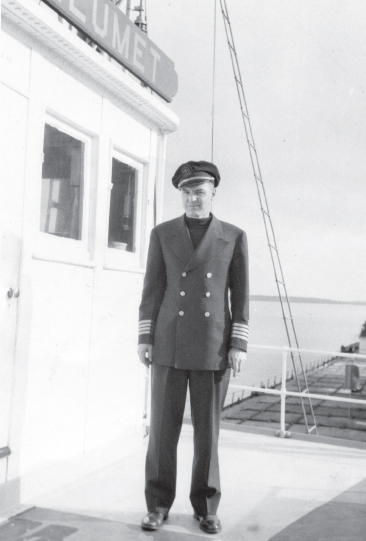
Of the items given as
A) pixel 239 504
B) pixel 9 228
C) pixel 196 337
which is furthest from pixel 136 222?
pixel 239 504

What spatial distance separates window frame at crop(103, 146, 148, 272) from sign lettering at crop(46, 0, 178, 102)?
1.67 feet

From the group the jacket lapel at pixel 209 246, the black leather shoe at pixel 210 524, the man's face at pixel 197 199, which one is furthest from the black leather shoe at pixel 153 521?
the man's face at pixel 197 199

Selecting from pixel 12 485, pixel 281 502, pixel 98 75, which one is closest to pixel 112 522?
pixel 12 485

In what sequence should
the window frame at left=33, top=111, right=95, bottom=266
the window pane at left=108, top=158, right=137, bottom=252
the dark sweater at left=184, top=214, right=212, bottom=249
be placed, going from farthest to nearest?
the window pane at left=108, top=158, right=137, bottom=252
the window frame at left=33, top=111, right=95, bottom=266
the dark sweater at left=184, top=214, right=212, bottom=249

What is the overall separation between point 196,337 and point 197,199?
0.66 meters

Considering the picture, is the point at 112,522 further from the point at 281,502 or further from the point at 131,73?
the point at 131,73

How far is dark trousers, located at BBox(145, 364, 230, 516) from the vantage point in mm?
2791

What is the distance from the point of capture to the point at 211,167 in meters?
2.86

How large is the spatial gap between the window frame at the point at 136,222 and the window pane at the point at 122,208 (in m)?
0.03

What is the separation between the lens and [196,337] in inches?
108

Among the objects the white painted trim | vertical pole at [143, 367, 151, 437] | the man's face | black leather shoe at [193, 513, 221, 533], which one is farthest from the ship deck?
the white painted trim

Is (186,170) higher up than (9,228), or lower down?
higher up

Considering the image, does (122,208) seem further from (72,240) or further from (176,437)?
(176,437)

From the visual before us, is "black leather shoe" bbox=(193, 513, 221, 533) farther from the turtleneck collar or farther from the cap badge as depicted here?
the cap badge
